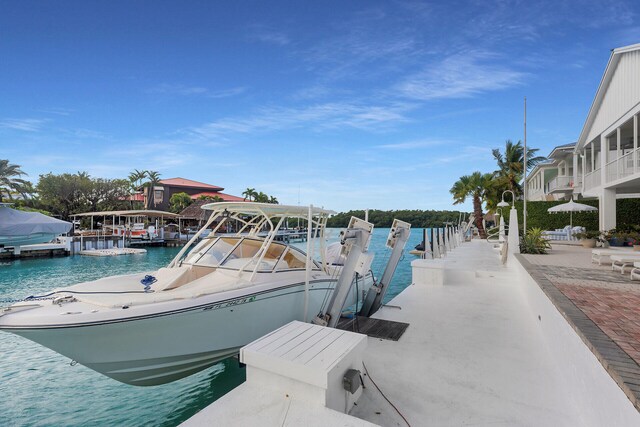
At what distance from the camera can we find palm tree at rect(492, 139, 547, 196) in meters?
34.3

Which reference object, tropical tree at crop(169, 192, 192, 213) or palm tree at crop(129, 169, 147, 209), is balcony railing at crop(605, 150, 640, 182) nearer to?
tropical tree at crop(169, 192, 192, 213)

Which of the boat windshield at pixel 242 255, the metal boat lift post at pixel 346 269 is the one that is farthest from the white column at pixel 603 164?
the boat windshield at pixel 242 255

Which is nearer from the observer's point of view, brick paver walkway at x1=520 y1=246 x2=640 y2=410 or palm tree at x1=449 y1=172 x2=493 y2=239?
brick paver walkway at x1=520 y1=246 x2=640 y2=410

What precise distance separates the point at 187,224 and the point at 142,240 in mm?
16380

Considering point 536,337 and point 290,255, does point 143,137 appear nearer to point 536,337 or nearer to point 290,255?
point 290,255

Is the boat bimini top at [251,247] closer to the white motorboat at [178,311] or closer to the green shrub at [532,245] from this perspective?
the white motorboat at [178,311]

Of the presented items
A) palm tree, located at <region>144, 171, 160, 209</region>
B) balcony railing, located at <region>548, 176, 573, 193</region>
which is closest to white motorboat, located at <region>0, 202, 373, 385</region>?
balcony railing, located at <region>548, 176, 573, 193</region>

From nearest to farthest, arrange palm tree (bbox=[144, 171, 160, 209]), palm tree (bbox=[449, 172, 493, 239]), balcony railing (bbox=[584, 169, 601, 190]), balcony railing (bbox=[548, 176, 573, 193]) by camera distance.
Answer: balcony railing (bbox=[584, 169, 601, 190]), balcony railing (bbox=[548, 176, 573, 193]), palm tree (bbox=[449, 172, 493, 239]), palm tree (bbox=[144, 171, 160, 209])

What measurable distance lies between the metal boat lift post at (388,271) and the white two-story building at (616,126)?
1039 cm

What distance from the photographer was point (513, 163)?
35.9 meters

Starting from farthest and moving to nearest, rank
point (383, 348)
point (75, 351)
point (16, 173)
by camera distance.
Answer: point (16, 173) < point (383, 348) < point (75, 351)

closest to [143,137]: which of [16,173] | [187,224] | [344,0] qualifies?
[16,173]

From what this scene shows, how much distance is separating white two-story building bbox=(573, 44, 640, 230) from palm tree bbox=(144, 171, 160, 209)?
2295 inches

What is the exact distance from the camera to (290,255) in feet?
18.6
